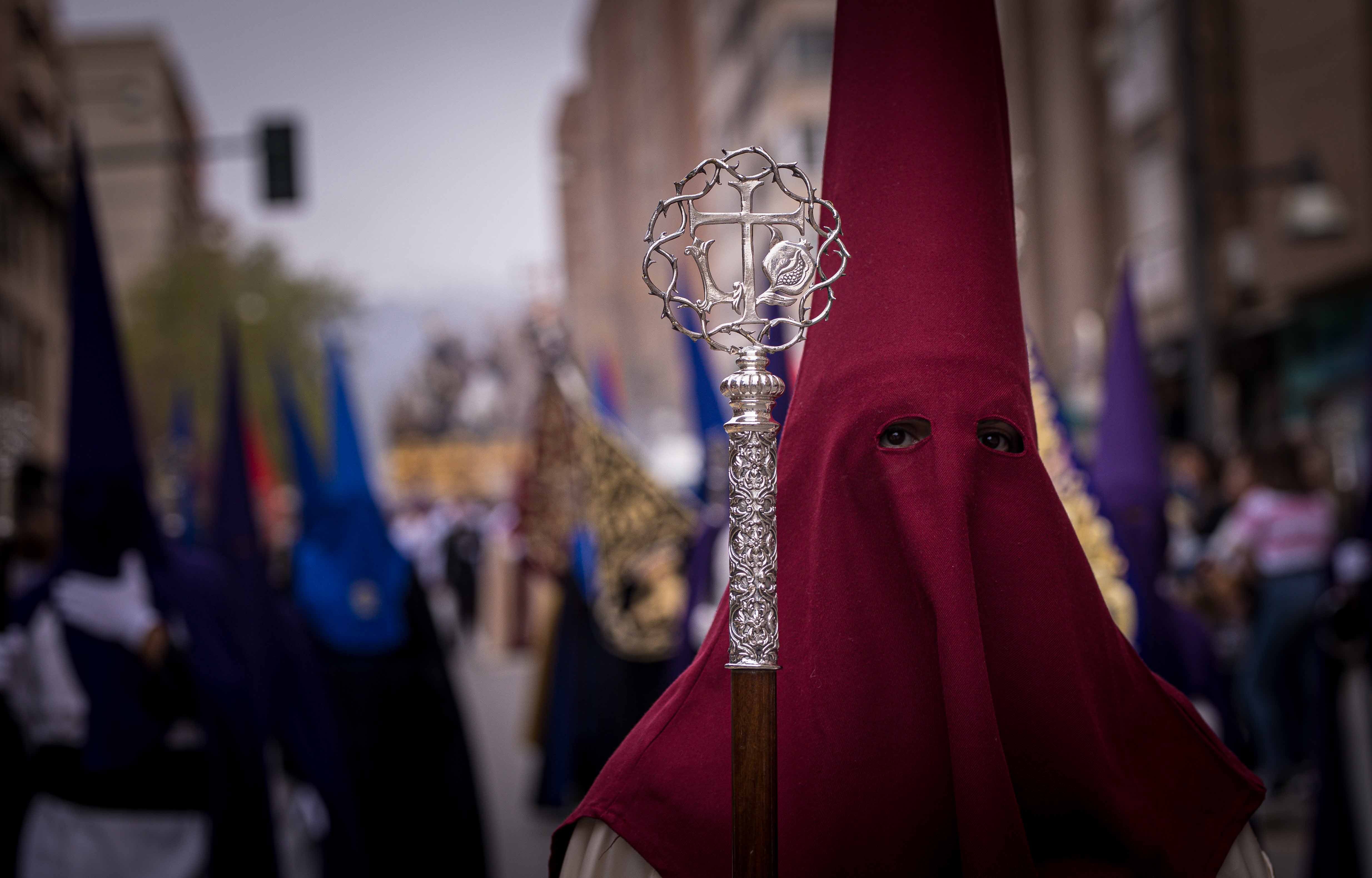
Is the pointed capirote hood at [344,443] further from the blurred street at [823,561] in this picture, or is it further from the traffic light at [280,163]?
the traffic light at [280,163]

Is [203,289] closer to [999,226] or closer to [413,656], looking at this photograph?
[413,656]

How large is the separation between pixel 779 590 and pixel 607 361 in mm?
9726

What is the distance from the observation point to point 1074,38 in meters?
24.0

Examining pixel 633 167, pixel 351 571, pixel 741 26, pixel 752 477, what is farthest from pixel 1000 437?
pixel 633 167

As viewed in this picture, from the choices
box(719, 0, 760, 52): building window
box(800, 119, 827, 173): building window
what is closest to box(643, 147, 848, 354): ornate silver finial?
box(800, 119, 827, 173): building window

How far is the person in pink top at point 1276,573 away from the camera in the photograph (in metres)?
7.68

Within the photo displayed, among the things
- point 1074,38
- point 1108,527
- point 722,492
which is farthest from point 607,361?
point 1074,38

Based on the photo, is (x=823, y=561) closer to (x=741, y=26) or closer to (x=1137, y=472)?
(x=1137, y=472)

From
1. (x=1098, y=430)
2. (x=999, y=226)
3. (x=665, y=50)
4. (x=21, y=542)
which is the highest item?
(x=665, y=50)

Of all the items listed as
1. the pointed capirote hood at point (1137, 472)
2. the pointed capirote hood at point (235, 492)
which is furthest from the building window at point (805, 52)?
the pointed capirote hood at point (1137, 472)

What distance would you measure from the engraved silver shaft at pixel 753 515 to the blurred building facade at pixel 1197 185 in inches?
84.8

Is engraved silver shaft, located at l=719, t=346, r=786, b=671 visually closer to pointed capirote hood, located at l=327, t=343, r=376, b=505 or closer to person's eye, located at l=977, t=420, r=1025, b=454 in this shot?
person's eye, located at l=977, t=420, r=1025, b=454

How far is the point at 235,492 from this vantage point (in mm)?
6043

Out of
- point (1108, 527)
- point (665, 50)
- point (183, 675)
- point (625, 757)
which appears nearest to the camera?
point (625, 757)
